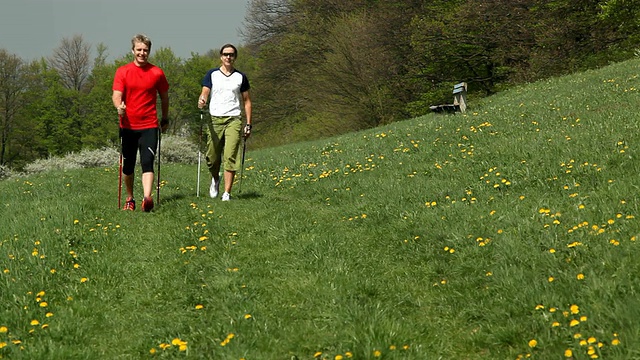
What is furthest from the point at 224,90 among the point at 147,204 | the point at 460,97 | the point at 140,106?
the point at 460,97

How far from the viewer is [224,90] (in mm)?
10031

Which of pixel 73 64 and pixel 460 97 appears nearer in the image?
pixel 460 97

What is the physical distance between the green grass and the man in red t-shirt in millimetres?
849

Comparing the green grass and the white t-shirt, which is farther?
the white t-shirt

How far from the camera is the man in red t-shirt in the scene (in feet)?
29.1

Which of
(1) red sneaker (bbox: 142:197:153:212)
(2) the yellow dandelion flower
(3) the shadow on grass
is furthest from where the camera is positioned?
(3) the shadow on grass

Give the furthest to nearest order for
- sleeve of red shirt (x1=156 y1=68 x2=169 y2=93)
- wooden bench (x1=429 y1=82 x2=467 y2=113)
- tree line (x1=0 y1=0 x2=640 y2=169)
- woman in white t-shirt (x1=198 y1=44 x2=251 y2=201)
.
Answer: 1. tree line (x1=0 y1=0 x2=640 y2=169)
2. wooden bench (x1=429 y1=82 x2=467 y2=113)
3. woman in white t-shirt (x1=198 y1=44 x2=251 y2=201)
4. sleeve of red shirt (x1=156 y1=68 x2=169 y2=93)

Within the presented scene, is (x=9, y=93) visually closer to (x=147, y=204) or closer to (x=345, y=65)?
(x=345, y=65)

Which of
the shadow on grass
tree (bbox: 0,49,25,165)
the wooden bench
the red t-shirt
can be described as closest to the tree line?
tree (bbox: 0,49,25,165)

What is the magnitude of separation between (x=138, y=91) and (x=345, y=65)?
116 feet

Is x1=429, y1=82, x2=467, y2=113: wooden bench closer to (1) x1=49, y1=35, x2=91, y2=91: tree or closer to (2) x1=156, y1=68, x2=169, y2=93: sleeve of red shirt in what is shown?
(2) x1=156, y1=68, x2=169, y2=93: sleeve of red shirt

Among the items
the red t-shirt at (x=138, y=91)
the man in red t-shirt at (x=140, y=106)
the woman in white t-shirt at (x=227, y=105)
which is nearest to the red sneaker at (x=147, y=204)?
the man in red t-shirt at (x=140, y=106)

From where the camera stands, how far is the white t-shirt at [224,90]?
10.0 metres

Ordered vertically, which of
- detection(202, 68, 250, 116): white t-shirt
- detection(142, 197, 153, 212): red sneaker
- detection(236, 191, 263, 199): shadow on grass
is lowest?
detection(236, 191, 263, 199): shadow on grass
